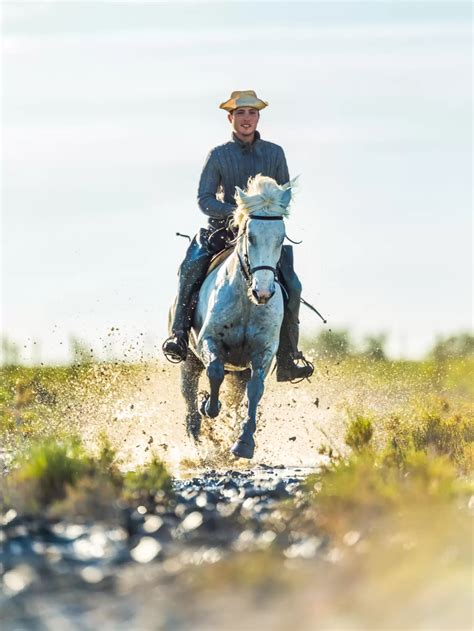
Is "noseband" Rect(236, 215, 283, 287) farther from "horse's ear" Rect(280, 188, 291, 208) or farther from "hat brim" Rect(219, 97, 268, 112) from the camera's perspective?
"hat brim" Rect(219, 97, 268, 112)

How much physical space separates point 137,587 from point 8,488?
3.58 m

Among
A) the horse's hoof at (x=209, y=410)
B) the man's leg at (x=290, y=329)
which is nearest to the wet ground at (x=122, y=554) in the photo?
the horse's hoof at (x=209, y=410)

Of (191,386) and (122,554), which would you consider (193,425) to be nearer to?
(191,386)

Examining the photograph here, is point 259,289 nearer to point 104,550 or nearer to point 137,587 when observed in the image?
point 104,550

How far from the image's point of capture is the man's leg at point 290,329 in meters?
16.7

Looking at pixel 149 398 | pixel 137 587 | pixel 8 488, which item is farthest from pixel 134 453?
pixel 137 587

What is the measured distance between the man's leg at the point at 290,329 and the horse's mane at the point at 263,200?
1.62 meters

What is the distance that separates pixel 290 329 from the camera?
1736 cm

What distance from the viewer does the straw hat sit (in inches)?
667

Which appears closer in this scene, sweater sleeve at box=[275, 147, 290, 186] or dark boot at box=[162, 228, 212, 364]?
sweater sleeve at box=[275, 147, 290, 186]

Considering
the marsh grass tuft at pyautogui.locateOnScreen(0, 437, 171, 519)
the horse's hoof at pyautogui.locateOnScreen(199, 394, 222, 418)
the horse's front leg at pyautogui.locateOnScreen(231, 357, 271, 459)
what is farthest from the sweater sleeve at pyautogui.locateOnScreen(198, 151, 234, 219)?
the marsh grass tuft at pyautogui.locateOnScreen(0, 437, 171, 519)

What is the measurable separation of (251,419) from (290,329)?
1.95 meters

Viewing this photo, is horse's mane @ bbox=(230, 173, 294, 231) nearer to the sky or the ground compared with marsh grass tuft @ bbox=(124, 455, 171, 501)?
nearer to the sky

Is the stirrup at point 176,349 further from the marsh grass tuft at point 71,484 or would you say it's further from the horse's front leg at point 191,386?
the marsh grass tuft at point 71,484
